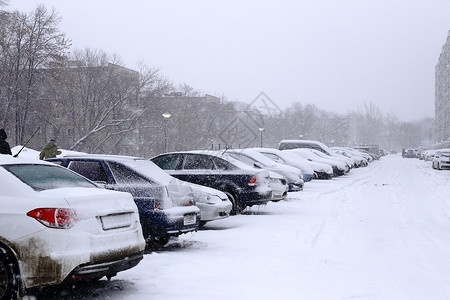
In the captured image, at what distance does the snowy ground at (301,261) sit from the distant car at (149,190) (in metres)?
0.46

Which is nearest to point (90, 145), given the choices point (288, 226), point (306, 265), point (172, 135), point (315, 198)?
point (172, 135)

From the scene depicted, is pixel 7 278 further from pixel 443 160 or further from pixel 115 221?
pixel 443 160

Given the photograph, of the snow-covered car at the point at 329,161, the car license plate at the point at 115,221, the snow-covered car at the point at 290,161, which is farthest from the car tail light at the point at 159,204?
the snow-covered car at the point at 329,161

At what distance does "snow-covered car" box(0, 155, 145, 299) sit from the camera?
438 centimetres

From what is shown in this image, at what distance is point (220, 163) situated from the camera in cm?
1142

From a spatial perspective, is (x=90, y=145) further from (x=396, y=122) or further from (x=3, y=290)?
(x=396, y=122)

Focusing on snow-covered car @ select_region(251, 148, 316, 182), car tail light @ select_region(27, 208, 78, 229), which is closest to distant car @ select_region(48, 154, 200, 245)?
car tail light @ select_region(27, 208, 78, 229)

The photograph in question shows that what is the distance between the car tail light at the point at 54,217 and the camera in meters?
4.43

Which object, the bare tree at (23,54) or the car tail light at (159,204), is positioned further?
the bare tree at (23,54)

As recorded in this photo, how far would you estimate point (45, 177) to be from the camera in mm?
5238

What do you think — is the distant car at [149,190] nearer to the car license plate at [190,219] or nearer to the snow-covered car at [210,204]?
the car license plate at [190,219]

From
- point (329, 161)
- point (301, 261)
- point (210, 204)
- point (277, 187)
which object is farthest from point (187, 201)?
point (329, 161)

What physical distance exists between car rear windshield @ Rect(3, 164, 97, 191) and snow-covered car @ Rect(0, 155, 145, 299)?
0.05 ft

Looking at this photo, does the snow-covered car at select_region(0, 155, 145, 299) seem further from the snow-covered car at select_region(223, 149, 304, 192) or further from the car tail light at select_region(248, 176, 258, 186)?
the snow-covered car at select_region(223, 149, 304, 192)
